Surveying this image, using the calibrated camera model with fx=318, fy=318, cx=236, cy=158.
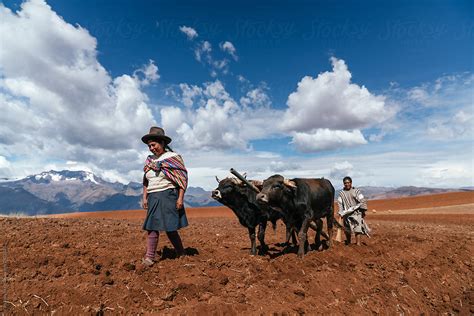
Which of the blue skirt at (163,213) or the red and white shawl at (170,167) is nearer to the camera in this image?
the blue skirt at (163,213)

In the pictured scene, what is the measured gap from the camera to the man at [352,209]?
31.7 feet

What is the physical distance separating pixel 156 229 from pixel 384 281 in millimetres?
4526

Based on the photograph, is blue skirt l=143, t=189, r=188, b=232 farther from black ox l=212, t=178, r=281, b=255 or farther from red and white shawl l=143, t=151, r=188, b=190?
black ox l=212, t=178, r=281, b=255

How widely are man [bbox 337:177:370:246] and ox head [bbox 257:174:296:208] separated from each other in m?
2.72

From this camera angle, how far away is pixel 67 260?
6.15m

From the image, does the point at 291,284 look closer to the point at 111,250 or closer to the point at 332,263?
the point at 332,263

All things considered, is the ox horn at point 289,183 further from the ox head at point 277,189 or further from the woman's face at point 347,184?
the woman's face at point 347,184

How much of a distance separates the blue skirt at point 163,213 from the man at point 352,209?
566cm

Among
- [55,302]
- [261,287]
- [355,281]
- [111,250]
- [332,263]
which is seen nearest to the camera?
[55,302]

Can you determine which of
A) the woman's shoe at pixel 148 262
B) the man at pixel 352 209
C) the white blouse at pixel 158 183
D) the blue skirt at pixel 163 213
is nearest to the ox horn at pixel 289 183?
the man at pixel 352 209

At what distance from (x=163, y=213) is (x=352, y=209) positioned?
609 cm

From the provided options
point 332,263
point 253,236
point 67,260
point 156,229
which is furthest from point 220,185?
point 67,260

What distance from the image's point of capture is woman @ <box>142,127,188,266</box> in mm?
6156

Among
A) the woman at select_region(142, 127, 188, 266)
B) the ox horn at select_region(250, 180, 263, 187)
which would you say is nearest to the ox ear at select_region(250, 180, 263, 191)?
the ox horn at select_region(250, 180, 263, 187)
